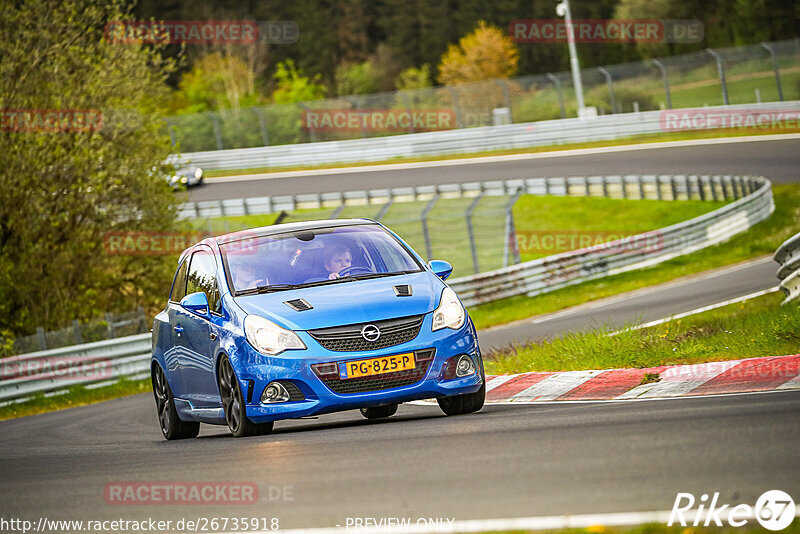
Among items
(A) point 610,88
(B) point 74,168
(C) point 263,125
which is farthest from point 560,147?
(B) point 74,168

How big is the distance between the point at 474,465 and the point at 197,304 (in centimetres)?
359

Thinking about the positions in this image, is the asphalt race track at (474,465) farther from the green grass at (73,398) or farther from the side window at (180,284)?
the green grass at (73,398)

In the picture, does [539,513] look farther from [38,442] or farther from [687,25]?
[687,25]

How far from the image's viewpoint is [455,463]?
6352 millimetres

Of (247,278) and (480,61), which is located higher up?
(247,278)

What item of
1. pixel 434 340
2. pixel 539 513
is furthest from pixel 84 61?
pixel 539 513

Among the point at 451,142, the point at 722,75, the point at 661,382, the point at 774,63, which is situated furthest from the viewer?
the point at 451,142

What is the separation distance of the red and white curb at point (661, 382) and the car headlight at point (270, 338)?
90.4 inches

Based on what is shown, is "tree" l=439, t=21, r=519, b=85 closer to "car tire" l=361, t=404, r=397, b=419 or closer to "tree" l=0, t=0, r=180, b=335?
"tree" l=0, t=0, r=180, b=335

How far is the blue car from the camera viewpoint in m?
8.24

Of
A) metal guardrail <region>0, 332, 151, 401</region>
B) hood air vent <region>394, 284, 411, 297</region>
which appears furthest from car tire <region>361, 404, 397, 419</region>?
metal guardrail <region>0, 332, 151, 401</region>

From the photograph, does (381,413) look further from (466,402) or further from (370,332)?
(370,332)

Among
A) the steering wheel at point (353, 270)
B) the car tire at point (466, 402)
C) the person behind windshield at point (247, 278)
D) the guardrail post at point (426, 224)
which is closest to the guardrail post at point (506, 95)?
the guardrail post at point (426, 224)

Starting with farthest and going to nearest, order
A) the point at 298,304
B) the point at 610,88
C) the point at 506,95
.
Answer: the point at 506,95 → the point at 610,88 → the point at 298,304
